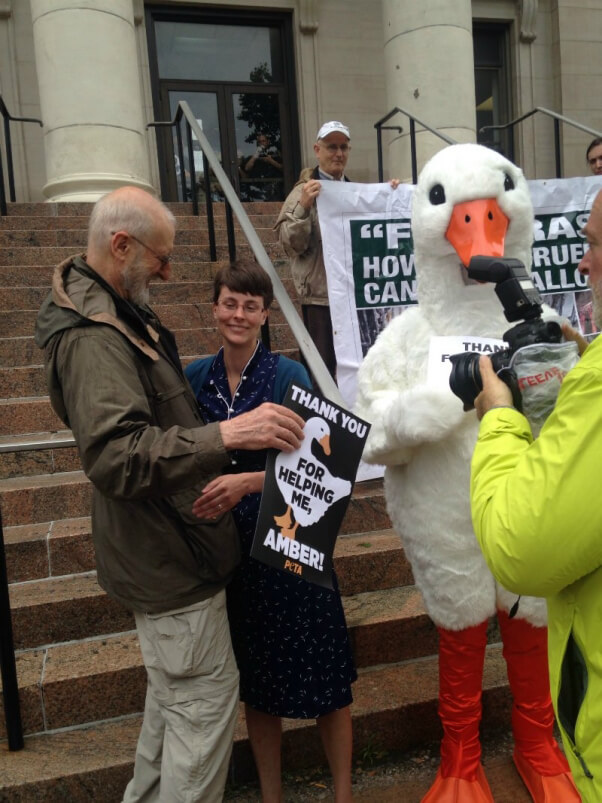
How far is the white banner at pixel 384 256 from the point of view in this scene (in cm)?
425

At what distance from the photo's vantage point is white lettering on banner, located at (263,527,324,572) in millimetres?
1846

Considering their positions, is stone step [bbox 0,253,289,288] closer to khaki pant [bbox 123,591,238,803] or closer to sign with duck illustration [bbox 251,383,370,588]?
sign with duck illustration [bbox 251,383,370,588]

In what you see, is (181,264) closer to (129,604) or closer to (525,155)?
(129,604)

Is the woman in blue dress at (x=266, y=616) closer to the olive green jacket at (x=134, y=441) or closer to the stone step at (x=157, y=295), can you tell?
the olive green jacket at (x=134, y=441)

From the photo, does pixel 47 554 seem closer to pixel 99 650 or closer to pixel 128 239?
pixel 99 650

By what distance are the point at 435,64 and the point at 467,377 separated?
6967 millimetres

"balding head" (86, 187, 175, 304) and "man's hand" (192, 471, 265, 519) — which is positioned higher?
"balding head" (86, 187, 175, 304)

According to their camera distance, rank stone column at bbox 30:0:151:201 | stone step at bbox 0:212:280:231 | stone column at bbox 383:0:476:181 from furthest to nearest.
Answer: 1. stone column at bbox 383:0:476:181
2. stone column at bbox 30:0:151:201
3. stone step at bbox 0:212:280:231

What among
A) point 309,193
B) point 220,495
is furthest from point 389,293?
point 220,495

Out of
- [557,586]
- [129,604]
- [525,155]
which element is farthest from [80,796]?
[525,155]

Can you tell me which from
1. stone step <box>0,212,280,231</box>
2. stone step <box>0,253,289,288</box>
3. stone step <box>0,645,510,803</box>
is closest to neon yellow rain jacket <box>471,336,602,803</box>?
stone step <box>0,645,510,803</box>

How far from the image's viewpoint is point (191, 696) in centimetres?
189

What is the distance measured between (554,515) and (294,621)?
50.3 inches

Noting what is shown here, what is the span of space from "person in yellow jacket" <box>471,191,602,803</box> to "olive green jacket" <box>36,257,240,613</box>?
686 mm
